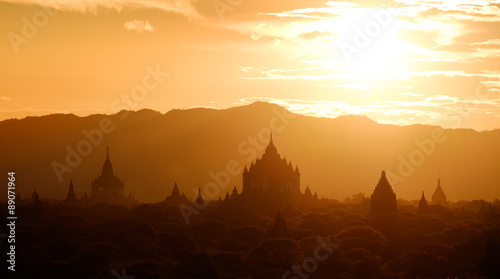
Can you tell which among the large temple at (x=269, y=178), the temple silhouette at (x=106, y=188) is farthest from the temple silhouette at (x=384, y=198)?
the temple silhouette at (x=106, y=188)

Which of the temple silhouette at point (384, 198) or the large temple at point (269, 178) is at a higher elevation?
the large temple at point (269, 178)

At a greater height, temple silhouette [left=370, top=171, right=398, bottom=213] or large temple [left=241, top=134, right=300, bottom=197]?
large temple [left=241, top=134, right=300, bottom=197]

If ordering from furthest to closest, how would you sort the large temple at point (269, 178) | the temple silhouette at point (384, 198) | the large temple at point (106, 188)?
the large temple at point (106, 188) < the large temple at point (269, 178) < the temple silhouette at point (384, 198)

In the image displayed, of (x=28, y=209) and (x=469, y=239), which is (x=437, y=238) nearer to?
(x=469, y=239)

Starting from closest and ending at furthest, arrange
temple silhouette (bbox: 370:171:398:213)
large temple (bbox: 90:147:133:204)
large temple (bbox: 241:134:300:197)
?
temple silhouette (bbox: 370:171:398:213) < large temple (bbox: 241:134:300:197) < large temple (bbox: 90:147:133:204)

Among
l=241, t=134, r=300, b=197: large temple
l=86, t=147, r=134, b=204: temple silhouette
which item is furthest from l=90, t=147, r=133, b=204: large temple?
l=241, t=134, r=300, b=197: large temple

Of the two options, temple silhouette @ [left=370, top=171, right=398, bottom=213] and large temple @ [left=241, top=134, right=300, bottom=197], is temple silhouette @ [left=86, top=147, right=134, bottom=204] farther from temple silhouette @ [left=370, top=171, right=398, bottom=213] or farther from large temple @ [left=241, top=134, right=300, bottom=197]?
temple silhouette @ [left=370, top=171, right=398, bottom=213]

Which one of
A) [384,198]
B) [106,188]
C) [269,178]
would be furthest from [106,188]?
[384,198]

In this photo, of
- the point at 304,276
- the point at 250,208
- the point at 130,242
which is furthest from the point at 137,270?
the point at 250,208

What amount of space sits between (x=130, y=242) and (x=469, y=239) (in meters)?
43.5

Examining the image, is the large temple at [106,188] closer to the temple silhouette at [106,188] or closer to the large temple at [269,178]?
the temple silhouette at [106,188]

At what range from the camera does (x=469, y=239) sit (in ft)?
338

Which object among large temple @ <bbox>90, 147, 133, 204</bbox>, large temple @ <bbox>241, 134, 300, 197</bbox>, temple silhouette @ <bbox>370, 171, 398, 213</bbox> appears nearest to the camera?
temple silhouette @ <bbox>370, 171, 398, 213</bbox>

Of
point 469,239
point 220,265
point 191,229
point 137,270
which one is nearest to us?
point 137,270
